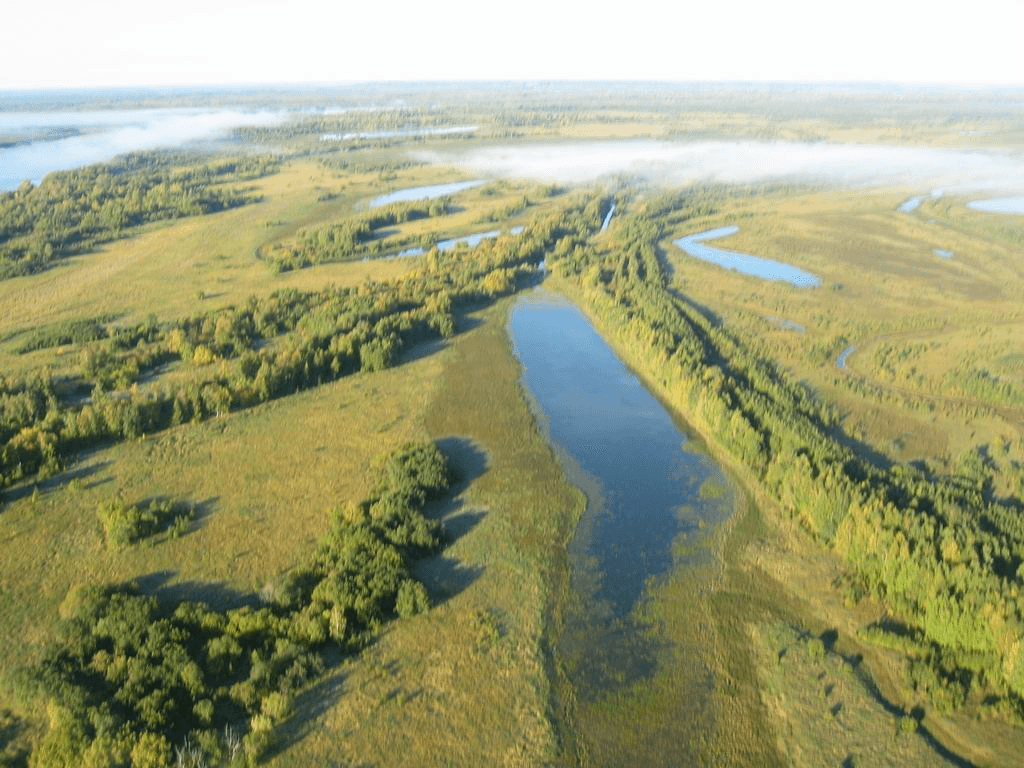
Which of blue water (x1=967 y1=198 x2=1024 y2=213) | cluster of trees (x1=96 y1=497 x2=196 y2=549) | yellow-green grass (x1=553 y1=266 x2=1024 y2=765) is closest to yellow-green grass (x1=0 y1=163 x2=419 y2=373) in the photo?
cluster of trees (x1=96 y1=497 x2=196 y2=549)

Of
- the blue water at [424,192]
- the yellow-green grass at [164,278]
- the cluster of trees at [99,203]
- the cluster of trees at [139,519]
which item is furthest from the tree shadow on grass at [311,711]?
the blue water at [424,192]

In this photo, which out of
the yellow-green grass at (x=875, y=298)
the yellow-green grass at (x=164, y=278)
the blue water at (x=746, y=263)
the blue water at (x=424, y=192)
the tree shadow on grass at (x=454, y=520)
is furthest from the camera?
the blue water at (x=424, y=192)

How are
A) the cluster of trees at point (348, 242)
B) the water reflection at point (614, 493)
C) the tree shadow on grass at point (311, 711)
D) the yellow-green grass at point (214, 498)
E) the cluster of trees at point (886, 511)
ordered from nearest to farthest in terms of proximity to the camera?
the tree shadow on grass at point (311, 711), the cluster of trees at point (886, 511), the water reflection at point (614, 493), the yellow-green grass at point (214, 498), the cluster of trees at point (348, 242)

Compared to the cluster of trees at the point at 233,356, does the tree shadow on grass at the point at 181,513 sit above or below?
below

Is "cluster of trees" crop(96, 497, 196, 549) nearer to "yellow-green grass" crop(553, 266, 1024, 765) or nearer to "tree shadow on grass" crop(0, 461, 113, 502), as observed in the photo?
"tree shadow on grass" crop(0, 461, 113, 502)

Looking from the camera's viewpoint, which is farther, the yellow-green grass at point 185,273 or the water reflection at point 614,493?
the yellow-green grass at point 185,273

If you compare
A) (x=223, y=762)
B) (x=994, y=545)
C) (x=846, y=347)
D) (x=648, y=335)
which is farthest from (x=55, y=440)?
(x=846, y=347)

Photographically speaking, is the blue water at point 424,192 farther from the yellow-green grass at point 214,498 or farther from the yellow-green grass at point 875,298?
the yellow-green grass at point 214,498
